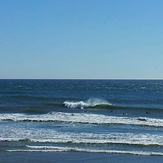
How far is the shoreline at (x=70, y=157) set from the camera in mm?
17766

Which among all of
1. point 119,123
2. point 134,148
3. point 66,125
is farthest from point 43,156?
point 119,123

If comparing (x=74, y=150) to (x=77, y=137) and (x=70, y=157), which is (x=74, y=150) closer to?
(x=70, y=157)

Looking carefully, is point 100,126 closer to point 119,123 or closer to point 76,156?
point 119,123

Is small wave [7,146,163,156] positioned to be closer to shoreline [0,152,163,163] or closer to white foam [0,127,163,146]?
shoreline [0,152,163,163]

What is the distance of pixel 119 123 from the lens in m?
30.5

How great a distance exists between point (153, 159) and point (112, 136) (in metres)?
5.78

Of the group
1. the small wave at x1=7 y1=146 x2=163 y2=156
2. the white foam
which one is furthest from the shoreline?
the white foam

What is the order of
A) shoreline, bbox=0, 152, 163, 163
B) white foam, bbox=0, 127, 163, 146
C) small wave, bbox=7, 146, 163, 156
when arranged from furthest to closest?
1. white foam, bbox=0, 127, 163, 146
2. small wave, bbox=7, 146, 163, 156
3. shoreline, bbox=0, 152, 163, 163

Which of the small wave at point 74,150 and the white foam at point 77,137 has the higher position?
the white foam at point 77,137

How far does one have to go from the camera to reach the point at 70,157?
1839 cm

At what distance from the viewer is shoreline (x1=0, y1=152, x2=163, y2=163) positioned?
1777 centimetres

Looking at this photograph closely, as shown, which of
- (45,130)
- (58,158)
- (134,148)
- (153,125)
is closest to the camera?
(58,158)

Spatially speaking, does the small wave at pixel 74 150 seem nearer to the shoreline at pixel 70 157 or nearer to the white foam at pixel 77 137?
the shoreline at pixel 70 157

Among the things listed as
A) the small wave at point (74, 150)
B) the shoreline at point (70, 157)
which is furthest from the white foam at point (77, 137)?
the shoreline at point (70, 157)
